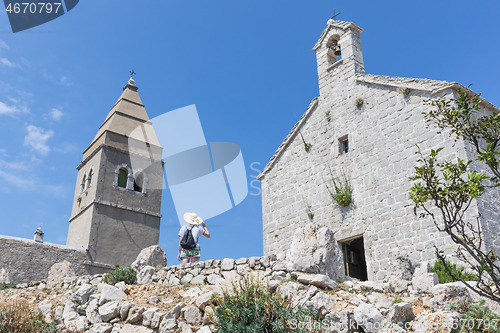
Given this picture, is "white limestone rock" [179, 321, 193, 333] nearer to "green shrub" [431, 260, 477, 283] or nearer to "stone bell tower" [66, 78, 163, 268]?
"green shrub" [431, 260, 477, 283]

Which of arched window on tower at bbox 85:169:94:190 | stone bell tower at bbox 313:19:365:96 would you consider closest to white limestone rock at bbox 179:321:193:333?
stone bell tower at bbox 313:19:365:96

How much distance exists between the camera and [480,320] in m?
6.94

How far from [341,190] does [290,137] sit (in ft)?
10.7

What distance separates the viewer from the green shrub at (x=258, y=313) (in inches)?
286

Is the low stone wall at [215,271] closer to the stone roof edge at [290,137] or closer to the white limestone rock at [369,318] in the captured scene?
the white limestone rock at [369,318]

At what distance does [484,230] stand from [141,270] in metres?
8.26

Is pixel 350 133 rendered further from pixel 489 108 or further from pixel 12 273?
pixel 12 273

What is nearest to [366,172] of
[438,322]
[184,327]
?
[438,322]

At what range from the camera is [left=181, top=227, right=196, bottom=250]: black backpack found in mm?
11906

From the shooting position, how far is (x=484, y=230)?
11.3 meters

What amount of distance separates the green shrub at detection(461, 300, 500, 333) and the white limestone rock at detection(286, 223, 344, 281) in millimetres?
2758

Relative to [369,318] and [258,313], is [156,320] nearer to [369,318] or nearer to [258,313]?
[258,313]

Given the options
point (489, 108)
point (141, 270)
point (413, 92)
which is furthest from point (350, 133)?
point (141, 270)

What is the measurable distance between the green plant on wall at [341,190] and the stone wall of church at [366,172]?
0.14 meters
